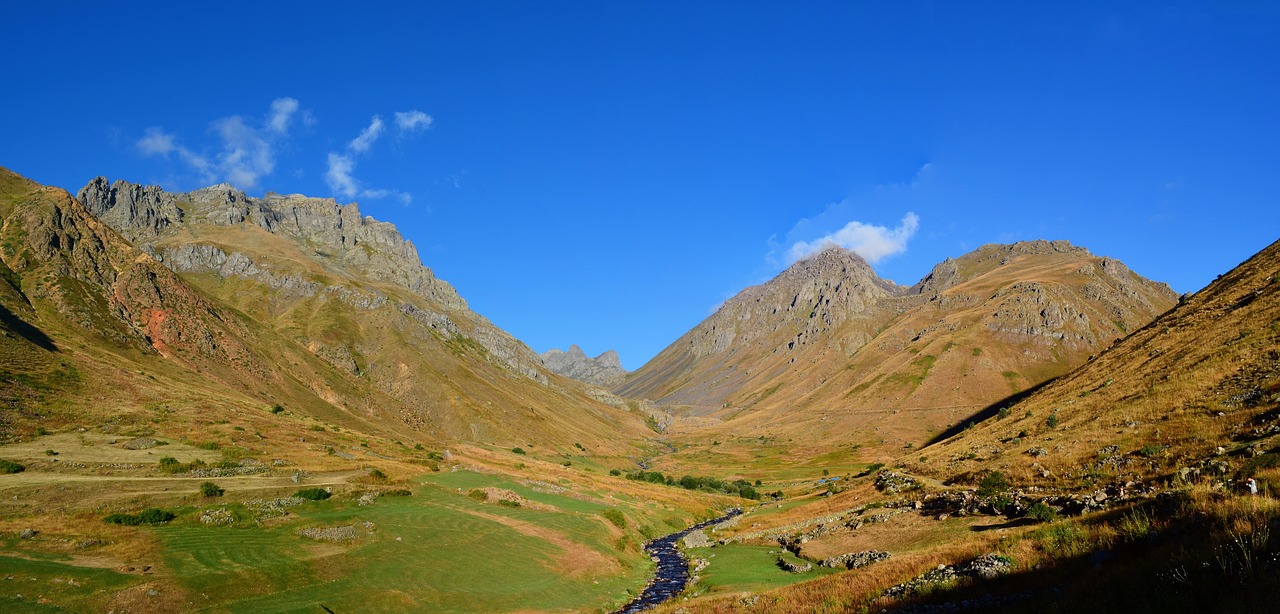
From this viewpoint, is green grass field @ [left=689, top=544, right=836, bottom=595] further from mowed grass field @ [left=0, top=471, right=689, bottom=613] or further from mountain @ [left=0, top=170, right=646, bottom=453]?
mountain @ [left=0, top=170, right=646, bottom=453]

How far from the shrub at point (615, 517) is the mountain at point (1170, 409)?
3212 cm

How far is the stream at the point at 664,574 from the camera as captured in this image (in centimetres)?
3719

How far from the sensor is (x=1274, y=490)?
1641cm

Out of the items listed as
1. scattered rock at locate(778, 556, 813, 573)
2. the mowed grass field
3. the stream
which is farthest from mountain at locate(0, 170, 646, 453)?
scattered rock at locate(778, 556, 813, 573)

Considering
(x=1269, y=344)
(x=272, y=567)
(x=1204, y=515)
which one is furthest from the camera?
(x=1269, y=344)

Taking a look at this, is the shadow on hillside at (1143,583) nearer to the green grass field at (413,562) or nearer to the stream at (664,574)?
the stream at (664,574)

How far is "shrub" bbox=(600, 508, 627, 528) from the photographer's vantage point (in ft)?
188

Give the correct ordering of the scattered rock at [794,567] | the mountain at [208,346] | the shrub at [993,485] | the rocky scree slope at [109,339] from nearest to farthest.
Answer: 1. the scattered rock at [794,567]
2. the shrub at [993,485]
3. the rocky scree slope at [109,339]
4. the mountain at [208,346]

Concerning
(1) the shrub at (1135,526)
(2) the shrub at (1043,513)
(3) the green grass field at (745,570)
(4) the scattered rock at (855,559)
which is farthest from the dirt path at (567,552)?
(1) the shrub at (1135,526)

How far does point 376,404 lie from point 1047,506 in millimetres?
140686

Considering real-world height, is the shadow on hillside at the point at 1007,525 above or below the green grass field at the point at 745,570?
above

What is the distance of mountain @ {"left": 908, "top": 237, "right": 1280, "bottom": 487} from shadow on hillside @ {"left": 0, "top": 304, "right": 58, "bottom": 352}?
105866 mm

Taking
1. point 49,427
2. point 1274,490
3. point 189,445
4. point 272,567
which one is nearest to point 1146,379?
point 1274,490

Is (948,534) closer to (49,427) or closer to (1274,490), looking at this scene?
(1274,490)
